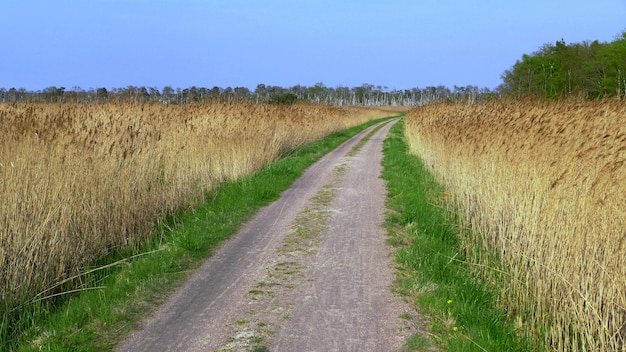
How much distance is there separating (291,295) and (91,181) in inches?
136

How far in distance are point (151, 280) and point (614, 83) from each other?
60403 millimetres

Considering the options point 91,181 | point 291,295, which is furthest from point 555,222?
point 91,181

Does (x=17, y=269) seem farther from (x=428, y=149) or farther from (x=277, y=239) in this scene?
(x=428, y=149)

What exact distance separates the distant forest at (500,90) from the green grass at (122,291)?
727 cm

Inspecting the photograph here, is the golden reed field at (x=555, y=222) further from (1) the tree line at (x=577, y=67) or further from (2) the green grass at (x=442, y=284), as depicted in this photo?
(1) the tree line at (x=577, y=67)

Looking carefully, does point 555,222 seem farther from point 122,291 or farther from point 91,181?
point 91,181

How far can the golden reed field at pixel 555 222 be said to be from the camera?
370 cm

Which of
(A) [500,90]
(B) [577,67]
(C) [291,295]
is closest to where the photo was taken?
(C) [291,295]

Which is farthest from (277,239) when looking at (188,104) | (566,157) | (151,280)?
(188,104)

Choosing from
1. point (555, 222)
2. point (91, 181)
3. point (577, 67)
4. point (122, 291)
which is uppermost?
point (577, 67)

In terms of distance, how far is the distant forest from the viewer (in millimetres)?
15166

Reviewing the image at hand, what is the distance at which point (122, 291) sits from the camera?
5.07 m

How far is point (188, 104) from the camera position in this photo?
17.4m

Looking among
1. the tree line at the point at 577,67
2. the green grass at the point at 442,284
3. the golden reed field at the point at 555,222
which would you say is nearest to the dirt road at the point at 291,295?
the green grass at the point at 442,284
